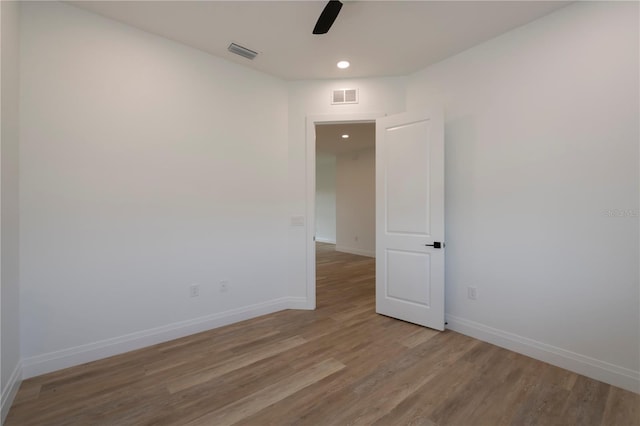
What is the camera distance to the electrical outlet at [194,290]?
287 cm

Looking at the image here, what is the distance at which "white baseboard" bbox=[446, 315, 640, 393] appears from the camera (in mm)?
2016

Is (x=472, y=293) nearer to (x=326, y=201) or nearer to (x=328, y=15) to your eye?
(x=328, y=15)

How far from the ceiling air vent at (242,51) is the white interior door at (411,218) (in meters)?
1.58

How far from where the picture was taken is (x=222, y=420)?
1691 millimetres

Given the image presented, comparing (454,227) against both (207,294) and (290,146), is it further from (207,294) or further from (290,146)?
(207,294)

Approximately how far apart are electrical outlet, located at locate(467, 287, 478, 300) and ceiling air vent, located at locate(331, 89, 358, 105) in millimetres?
2485

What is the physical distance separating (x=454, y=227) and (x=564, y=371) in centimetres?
144

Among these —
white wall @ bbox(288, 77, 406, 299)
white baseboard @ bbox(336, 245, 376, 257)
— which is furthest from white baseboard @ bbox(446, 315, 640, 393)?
white baseboard @ bbox(336, 245, 376, 257)

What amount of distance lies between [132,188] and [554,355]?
389 cm

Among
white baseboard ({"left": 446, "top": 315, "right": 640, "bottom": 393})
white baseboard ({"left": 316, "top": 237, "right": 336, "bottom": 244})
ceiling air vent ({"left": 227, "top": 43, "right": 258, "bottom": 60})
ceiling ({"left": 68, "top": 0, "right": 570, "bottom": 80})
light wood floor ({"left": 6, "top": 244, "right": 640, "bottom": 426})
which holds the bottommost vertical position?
light wood floor ({"left": 6, "top": 244, "right": 640, "bottom": 426})

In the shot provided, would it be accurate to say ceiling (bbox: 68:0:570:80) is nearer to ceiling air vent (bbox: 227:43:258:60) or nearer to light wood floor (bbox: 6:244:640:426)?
ceiling air vent (bbox: 227:43:258:60)

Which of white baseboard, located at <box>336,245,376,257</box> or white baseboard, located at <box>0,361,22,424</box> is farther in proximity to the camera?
white baseboard, located at <box>336,245,376,257</box>

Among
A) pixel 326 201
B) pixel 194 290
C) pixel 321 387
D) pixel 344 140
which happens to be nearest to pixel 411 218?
pixel 321 387

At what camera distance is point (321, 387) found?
2.01 m
